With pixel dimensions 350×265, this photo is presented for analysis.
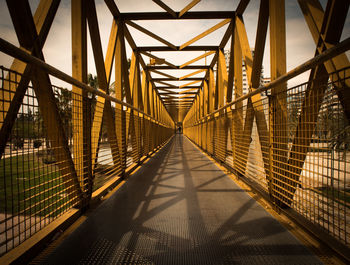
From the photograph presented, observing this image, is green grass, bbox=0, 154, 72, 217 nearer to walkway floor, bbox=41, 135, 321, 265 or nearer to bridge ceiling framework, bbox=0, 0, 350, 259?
bridge ceiling framework, bbox=0, 0, 350, 259

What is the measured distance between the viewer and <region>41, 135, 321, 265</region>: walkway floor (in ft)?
4.15

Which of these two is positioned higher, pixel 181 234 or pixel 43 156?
pixel 43 156

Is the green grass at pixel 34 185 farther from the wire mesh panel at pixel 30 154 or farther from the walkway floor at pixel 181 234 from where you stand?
the walkway floor at pixel 181 234

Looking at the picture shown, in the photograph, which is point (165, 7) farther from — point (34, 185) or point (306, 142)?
point (34, 185)

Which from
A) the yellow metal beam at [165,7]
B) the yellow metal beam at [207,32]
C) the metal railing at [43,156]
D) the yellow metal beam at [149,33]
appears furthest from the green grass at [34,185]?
the yellow metal beam at [207,32]

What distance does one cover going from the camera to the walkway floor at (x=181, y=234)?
1264 millimetres

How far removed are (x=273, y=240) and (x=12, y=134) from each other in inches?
80.1

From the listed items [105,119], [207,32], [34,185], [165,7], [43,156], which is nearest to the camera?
[34,185]

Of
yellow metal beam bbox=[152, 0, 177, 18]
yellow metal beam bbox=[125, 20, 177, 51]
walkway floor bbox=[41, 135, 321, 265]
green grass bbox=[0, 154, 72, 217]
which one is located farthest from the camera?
yellow metal beam bbox=[125, 20, 177, 51]

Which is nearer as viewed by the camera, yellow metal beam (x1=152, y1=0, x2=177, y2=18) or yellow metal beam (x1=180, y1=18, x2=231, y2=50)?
yellow metal beam (x1=152, y1=0, x2=177, y2=18)

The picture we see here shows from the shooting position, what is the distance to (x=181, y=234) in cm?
153

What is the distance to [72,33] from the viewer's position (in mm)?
2328

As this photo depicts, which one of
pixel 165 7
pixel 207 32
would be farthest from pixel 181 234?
pixel 207 32

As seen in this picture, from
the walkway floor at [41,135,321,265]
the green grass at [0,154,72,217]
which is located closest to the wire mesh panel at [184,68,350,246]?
the walkway floor at [41,135,321,265]
